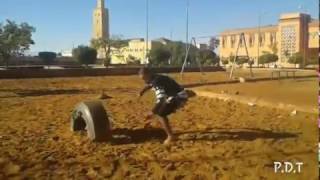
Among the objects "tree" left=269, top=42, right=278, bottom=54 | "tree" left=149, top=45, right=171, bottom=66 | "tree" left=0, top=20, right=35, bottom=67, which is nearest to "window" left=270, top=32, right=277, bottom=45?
"tree" left=269, top=42, right=278, bottom=54

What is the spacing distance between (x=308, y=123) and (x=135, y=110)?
4864mm

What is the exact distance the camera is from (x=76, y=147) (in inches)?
310

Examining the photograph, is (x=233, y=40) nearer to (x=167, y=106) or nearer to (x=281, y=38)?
(x=281, y=38)

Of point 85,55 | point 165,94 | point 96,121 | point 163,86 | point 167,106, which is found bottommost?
point 96,121

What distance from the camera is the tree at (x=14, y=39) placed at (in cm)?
5366

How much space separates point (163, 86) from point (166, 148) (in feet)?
3.52

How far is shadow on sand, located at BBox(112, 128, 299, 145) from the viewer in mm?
8547

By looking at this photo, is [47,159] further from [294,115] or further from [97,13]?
[97,13]

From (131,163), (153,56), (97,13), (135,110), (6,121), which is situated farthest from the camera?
(97,13)

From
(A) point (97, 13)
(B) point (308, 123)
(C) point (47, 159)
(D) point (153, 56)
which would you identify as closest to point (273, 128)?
(B) point (308, 123)

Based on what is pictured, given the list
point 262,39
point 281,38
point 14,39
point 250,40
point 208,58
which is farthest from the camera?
point 250,40

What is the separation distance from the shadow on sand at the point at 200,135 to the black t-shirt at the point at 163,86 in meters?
0.99

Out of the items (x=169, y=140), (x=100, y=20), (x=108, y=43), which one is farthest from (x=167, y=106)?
(x=100, y=20)

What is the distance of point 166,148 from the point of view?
25.6 feet
